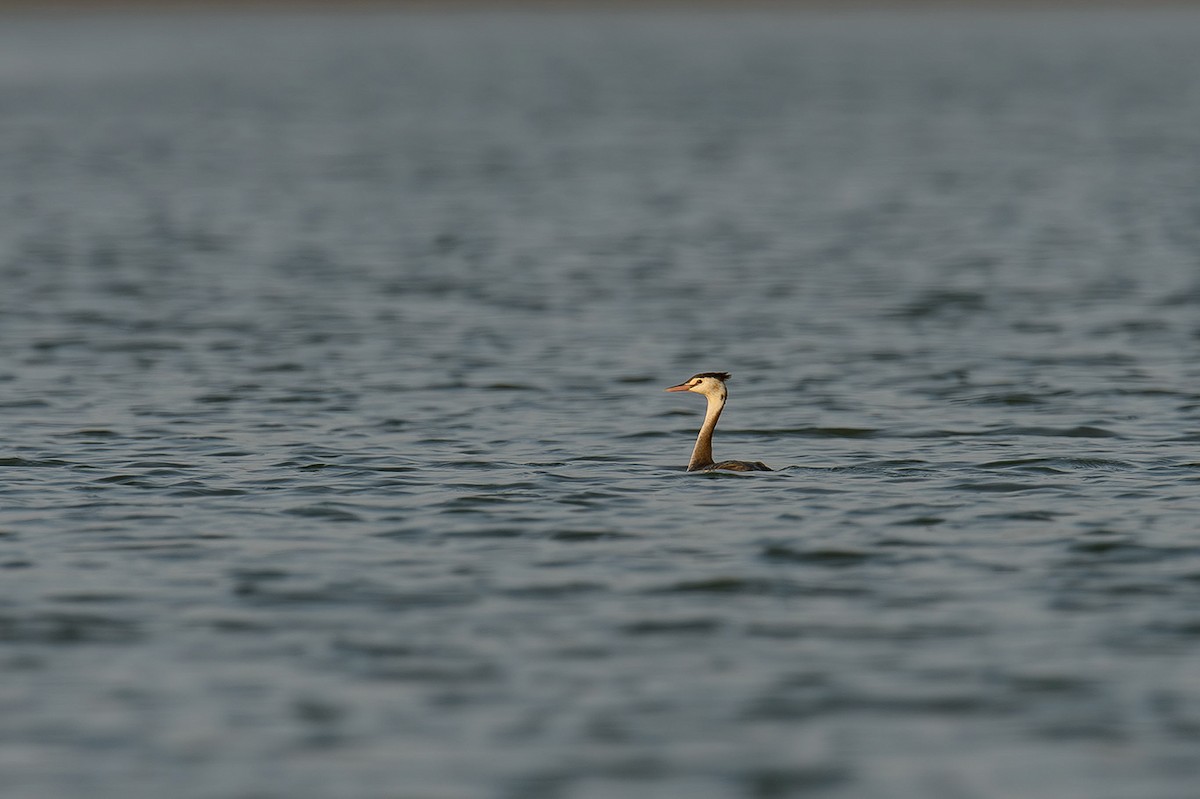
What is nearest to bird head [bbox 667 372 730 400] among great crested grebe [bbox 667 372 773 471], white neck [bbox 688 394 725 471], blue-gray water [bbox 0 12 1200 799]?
great crested grebe [bbox 667 372 773 471]

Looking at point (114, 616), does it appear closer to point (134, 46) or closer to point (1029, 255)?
point (1029, 255)

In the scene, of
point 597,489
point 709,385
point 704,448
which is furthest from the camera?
point 709,385

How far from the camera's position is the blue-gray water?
37.8 ft

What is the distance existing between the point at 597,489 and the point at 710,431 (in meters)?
1.34

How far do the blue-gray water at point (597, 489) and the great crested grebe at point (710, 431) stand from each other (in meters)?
0.23

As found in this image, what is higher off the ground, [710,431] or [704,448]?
[710,431]

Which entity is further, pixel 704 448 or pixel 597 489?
pixel 704 448

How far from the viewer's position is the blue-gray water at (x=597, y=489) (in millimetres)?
11516

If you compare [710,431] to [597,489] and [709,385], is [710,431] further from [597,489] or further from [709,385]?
[597,489]

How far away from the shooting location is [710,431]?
19.0 m

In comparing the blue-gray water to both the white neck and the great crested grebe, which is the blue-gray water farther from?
the white neck

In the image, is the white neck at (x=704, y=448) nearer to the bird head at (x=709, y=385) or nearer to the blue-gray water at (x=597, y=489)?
the bird head at (x=709, y=385)

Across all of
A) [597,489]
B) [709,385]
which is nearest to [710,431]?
[709,385]

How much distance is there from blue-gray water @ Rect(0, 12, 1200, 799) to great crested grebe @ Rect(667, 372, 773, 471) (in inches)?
9.0
